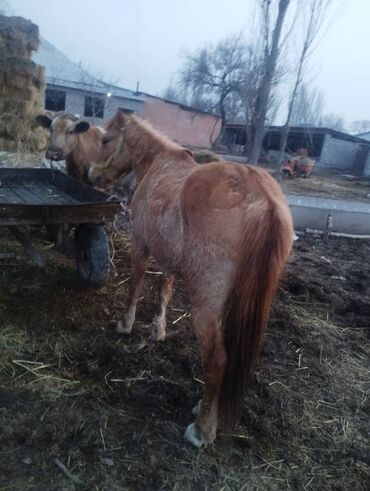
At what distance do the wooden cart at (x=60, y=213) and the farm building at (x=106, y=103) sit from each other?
1881 cm

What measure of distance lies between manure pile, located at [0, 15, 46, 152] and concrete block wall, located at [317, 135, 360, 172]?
2311 centimetres

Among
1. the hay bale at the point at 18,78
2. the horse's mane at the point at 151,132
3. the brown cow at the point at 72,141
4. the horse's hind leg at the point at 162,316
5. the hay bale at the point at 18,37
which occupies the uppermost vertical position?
the hay bale at the point at 18,37

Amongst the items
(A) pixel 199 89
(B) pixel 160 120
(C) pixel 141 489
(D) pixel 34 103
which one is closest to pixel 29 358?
(C) pixel 141 489

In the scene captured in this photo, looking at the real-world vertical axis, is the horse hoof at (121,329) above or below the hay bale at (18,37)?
below

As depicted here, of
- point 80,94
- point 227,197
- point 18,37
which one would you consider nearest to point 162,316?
point 227,197

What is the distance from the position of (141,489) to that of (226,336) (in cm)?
95

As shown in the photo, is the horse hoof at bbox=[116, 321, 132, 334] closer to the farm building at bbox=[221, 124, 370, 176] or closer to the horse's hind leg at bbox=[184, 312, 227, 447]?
the horse's hind leg at bbox=[184, 312, 227, 447]

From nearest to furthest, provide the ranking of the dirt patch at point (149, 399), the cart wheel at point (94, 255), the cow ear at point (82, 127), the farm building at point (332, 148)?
the dirt patch at point (149, 399)
the cart wheel at point (94, 255)
the cow ear at point (82, 127)
the farm building at point (332, 148)

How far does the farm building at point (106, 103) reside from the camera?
24.8 metres

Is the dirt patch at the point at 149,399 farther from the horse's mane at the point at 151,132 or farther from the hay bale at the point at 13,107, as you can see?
the hay bale at the point at 13,107

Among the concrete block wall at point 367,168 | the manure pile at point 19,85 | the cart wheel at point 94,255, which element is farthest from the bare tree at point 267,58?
the concrete block wall at point 367,168

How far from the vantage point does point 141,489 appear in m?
1.98

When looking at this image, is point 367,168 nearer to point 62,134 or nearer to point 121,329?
point 62,134

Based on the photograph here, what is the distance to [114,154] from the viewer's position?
3.52m
